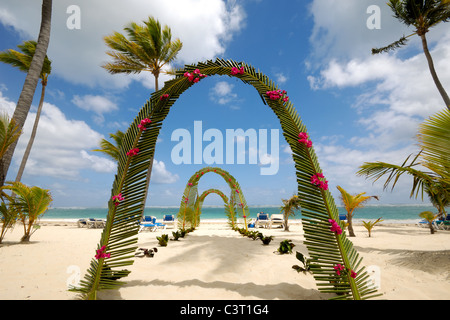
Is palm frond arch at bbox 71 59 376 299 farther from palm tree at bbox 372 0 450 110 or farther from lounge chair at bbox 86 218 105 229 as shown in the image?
lounge chair at bbox 86 218 105 229

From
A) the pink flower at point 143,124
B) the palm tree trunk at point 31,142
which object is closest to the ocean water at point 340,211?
the palm tree trunk at point 31,142

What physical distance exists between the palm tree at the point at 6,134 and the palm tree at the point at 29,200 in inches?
91.9

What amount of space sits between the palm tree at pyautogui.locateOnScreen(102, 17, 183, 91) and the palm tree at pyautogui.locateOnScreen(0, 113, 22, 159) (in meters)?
9.97

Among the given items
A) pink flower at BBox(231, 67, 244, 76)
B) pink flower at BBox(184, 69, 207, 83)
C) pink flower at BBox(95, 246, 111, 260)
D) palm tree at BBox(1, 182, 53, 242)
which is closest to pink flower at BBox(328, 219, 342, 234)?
pink flower at BBox(231, 67, 244, 76)

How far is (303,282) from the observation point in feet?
13.0

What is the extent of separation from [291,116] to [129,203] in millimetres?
3102

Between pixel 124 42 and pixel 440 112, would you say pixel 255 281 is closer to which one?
pixel 440 112

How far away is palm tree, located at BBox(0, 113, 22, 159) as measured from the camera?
5.69 m

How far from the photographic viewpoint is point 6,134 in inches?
226

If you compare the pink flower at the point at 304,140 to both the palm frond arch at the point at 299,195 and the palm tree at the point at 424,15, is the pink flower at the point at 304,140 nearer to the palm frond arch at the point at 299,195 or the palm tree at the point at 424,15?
the palm frond arch at the point at 299,195

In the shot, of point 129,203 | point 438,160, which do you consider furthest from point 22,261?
point 438,160

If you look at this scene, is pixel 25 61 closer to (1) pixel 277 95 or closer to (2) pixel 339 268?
(1) pixel 277 95
